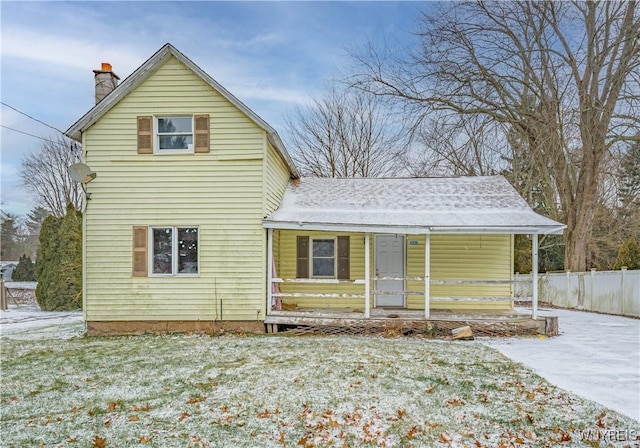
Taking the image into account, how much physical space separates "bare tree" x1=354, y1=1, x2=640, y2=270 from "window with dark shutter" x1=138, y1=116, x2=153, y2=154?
1181 centimetres

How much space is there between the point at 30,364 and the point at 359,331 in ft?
21.2

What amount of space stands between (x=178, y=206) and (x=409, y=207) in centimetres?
583

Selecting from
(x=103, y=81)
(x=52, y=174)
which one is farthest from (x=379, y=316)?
(x=52, y=174)

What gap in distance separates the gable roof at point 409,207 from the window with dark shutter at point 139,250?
2.89 m

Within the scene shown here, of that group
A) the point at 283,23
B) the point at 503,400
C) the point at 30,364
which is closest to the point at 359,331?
the point at 503,400

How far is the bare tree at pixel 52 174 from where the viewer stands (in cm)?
3331

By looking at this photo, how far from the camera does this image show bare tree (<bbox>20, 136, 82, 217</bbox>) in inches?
1312

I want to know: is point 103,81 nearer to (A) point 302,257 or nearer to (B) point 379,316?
(A) point 302,257

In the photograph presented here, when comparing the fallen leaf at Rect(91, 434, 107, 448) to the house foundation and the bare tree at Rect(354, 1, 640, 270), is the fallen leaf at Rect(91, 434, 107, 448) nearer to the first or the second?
the house foundation

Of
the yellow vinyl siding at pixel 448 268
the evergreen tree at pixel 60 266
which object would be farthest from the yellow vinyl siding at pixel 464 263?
the evergreen tree at pixel 60 266

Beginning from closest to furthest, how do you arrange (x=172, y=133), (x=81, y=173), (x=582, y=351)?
(x=582, y=351)
(x=81, y=173)
(x=172, y=133)

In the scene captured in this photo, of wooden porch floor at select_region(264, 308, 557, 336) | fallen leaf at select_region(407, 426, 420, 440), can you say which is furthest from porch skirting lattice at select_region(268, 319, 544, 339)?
fallen leaf at select_region(407, 426, 420, 440)

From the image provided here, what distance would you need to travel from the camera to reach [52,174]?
33969mm

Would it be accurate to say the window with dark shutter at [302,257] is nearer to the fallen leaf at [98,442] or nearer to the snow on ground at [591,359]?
the snow on ground at [591,359]
